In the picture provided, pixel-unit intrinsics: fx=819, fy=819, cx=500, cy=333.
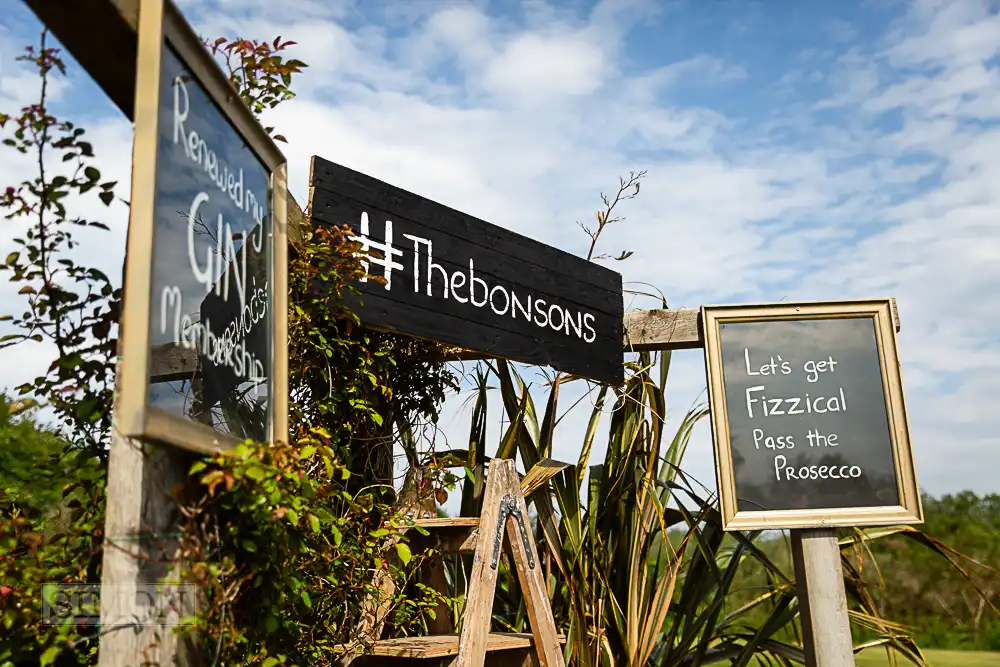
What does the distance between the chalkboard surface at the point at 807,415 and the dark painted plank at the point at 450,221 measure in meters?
0.58

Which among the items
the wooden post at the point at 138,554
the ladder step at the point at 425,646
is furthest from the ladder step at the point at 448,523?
the wooden post at the point at 138,554

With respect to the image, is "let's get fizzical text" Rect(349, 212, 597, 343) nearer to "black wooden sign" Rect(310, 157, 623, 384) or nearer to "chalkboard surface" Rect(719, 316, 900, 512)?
"black wooden sign" Rect(310, 157, 623, 384)

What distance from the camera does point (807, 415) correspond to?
299cm

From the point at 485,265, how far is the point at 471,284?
0.38ft

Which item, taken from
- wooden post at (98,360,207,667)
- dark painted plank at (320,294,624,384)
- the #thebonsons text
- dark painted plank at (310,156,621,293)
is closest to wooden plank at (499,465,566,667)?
dark painted plank at (320,294,624,384)

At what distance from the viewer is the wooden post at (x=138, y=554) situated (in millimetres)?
1215

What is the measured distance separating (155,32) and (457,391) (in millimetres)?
1760

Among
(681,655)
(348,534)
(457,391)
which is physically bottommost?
(681,655)

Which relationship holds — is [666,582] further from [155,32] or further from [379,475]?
[155,32]

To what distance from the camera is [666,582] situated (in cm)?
307

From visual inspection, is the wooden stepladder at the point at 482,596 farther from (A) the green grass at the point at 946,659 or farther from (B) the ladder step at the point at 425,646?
(A) the green grass at the point at 946,659

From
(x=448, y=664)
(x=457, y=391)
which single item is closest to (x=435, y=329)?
(x=457, y=391)

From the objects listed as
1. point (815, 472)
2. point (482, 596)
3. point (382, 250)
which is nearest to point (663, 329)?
point (815, 472)

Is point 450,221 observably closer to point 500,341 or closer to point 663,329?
point 500,341
